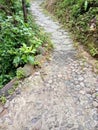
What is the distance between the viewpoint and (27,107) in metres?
4.32

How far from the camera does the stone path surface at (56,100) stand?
12.9 feet

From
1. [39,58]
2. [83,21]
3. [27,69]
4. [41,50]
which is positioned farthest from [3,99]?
[83,21]

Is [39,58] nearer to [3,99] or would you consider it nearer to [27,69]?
[27,69]

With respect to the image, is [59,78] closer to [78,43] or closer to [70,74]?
[70,74]

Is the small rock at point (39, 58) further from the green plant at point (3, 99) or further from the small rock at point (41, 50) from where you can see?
the green plant at point (3, 99)

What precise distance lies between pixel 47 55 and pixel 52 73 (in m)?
0.97

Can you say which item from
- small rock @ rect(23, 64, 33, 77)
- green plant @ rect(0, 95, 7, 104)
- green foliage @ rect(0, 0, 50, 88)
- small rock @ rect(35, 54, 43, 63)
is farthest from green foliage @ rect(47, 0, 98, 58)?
green plant @ rect(0, 95, 7, 104)

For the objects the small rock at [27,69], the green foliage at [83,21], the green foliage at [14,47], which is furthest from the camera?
the green foliage at [83,21]

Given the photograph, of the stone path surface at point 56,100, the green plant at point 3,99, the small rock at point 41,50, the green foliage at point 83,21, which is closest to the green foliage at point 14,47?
the small rock at point 41,50

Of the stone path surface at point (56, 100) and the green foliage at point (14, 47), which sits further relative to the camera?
the green foliage at point (14, 47)

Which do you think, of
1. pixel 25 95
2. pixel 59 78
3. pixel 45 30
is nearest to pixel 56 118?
pixel 25 95

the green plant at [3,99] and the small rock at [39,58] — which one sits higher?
the small rock at [39,58]

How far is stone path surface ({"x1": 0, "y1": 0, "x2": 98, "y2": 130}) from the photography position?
394 cm

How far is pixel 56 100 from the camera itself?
446 cm
